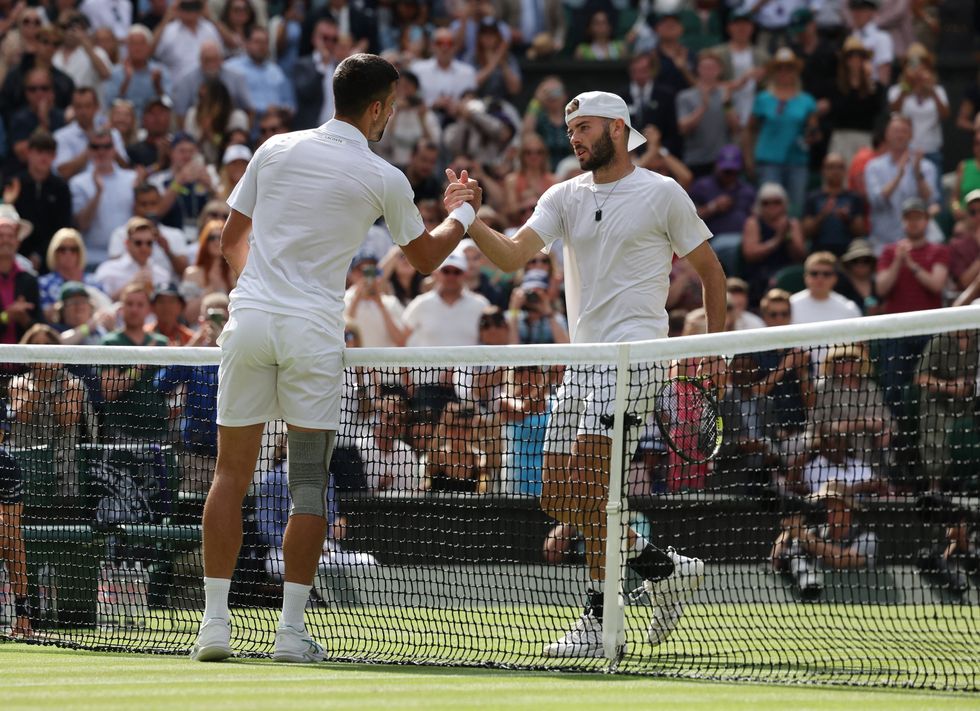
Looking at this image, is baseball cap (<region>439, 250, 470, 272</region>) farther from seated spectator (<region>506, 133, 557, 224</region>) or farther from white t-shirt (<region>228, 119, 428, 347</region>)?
white t-shirt (<region>228, 119, 428, 347</region>)

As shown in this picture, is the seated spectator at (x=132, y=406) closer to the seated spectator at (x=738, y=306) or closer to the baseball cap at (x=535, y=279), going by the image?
the baseball cap at (x=535, y=279)

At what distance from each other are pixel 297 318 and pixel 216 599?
122cm

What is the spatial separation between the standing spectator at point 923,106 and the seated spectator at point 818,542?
841 centimetres

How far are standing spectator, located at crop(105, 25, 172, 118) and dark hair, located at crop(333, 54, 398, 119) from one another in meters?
10.6

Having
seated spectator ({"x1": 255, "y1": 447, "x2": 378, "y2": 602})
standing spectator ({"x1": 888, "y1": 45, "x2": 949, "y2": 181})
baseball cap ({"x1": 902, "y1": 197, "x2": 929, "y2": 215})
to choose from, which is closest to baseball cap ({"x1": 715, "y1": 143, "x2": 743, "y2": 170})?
baseball cap ({"x1": 902, "y1": 197, "x2": 929, "y2": 215})

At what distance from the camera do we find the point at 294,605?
6.98 meters

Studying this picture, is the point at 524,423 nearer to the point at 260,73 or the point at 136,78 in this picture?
the point at 260,73

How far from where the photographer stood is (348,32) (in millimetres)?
18547

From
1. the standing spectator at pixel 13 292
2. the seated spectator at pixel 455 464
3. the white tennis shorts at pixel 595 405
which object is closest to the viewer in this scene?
the white tennis shorts at pixel 595 405

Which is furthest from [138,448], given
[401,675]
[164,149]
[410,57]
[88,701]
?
[410,57]

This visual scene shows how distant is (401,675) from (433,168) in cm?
1025

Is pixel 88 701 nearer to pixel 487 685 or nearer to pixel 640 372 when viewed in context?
pixel 487 685

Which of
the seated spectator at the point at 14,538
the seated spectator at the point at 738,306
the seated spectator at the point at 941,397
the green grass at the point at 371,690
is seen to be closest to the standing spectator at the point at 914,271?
the seated spectator at the point at 738,306

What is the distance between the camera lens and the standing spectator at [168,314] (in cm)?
1254
